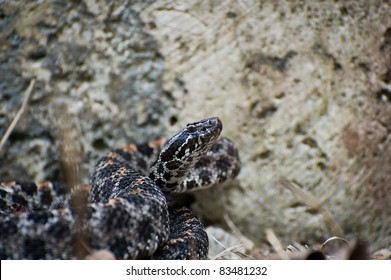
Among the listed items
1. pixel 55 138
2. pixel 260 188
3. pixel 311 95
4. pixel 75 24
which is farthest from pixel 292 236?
pixel 75 24

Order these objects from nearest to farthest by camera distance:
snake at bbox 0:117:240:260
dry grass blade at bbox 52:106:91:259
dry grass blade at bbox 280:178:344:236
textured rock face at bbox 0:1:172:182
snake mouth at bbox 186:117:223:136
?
1. dry grass blade at bbox 52:106:91:259
2. dry grass blade at bbox 280:178:344:236
3. snake at bbox 0:117:240:260
4. snake mouth at bbox 186:117:223:136
5. textured rock face at bbox 0:1:172:182

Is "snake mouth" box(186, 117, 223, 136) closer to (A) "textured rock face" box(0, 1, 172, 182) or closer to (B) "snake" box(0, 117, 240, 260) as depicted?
(B) "snake" box(0, 117, 240, 260)

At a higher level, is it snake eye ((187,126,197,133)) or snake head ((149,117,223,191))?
snake eye ((187,126,197,133))

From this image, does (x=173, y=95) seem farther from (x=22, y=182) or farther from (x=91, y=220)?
(x=91, y=220)

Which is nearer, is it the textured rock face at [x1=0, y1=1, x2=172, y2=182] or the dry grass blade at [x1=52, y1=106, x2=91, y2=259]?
the dry grass blade at [x1=52, y1=106, x2=91, y2=259]

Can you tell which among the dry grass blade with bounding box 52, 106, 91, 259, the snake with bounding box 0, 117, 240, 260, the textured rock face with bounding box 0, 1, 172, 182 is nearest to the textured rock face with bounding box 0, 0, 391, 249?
the textured rock face with bounding box 0, 1, 172, 182

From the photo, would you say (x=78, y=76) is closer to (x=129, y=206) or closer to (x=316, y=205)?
(x=129, y=206)

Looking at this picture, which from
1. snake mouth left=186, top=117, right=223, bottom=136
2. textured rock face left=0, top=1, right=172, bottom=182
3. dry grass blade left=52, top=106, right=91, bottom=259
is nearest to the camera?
dry grass blade left=52, top=106, right=91, bottom=259

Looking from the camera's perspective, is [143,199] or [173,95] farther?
[173,95]
